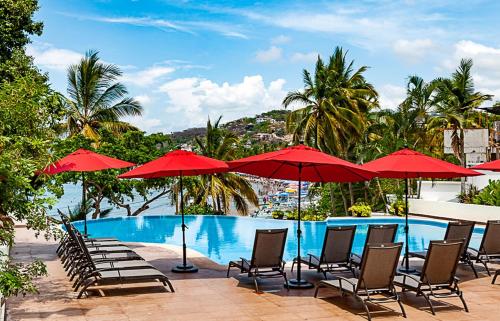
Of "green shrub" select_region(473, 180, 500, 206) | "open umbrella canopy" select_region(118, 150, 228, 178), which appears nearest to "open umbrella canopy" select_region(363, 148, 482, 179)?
"open umbrella canopy" select_region(118, 150, 228, 178)

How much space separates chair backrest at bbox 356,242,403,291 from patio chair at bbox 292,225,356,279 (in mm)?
1986

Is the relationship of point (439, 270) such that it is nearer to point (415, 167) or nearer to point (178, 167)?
point (415, 167)

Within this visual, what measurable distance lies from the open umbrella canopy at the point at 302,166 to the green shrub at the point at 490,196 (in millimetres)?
A: 12551

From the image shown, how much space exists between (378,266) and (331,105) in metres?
21.6

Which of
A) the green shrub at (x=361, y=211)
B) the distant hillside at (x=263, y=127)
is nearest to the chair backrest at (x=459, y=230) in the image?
the green shrub at (x=361, y=211)

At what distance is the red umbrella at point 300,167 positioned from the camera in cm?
827

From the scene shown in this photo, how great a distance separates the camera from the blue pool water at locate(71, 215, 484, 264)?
16.7 m

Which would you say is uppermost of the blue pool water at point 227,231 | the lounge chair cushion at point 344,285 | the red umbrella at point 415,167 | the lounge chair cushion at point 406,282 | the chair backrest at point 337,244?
the red umbrella at point 415,167

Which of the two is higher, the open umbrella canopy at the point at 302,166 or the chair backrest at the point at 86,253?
the open umbrella canopy at the point at 302,166

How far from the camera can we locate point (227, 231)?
65.1 feet

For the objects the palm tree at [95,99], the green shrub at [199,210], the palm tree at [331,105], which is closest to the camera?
the green shrub at [199,210]

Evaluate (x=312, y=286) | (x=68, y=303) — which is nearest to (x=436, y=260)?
(x=312, y=286)

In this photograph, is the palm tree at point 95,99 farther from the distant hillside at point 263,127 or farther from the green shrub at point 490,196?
the distant hillside at point 263,127

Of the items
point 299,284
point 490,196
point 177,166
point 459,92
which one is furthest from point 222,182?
point 459,92
